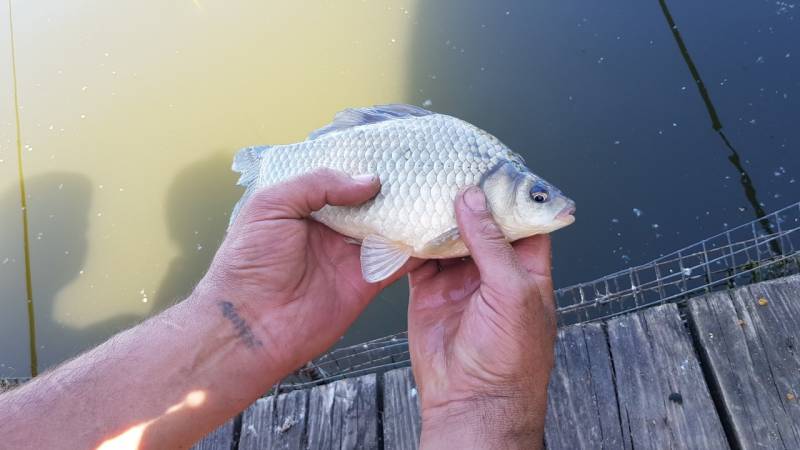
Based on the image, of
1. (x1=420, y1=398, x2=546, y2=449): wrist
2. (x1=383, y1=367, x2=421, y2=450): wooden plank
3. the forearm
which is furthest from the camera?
(x1=383, y1=367, x2=421, y2=450): wooden plank

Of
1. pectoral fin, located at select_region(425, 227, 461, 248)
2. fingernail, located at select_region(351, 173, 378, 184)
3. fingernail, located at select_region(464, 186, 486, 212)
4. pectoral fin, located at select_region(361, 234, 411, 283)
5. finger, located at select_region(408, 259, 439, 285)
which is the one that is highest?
fingernail, located at select_region(351, 173, 378, 184)

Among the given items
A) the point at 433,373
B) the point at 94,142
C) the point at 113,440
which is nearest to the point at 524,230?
the point at 433,373

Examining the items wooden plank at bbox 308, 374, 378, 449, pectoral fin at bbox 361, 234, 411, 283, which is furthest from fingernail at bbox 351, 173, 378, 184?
wooden plank at bbox 308, 374, 378, 449

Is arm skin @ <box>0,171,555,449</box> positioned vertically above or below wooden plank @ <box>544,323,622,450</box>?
above

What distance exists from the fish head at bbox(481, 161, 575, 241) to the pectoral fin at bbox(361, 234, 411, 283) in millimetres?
314

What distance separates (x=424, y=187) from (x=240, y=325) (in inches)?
28.1

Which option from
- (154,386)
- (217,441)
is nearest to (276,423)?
(217,441)

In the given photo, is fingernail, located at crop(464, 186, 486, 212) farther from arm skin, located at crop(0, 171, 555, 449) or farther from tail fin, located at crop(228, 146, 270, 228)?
tail fin, located at crop(228, 146, 270, 228)

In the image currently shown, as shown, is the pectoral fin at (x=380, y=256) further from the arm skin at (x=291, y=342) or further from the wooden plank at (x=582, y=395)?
the wooden plank at (x=582, y=395)

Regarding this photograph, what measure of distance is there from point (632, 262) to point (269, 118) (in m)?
2.49

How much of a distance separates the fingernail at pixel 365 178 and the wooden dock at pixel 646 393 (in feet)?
2.58

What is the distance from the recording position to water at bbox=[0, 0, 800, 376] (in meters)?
3.33

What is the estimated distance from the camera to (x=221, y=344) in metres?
1.77

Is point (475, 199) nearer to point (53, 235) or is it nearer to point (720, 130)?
point (720, 130)
